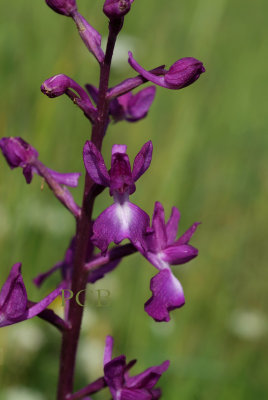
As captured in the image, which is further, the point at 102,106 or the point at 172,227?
the point at 172,227

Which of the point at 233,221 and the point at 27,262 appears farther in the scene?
the point at 233,221

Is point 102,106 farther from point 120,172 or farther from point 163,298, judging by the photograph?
Result: point 163,298

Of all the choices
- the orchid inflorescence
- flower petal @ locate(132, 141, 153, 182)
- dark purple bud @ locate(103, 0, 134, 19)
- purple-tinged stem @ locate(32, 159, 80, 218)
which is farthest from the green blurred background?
dark purple bud @ locate(103, 0, 134, 19)

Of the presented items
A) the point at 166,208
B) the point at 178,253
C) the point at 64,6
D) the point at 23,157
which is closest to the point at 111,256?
the point at 178,253

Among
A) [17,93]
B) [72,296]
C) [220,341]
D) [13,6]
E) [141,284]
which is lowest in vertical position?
[220,341]

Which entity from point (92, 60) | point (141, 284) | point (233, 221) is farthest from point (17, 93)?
point (233, 221)

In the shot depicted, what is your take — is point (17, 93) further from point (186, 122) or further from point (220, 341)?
point (220, 341)

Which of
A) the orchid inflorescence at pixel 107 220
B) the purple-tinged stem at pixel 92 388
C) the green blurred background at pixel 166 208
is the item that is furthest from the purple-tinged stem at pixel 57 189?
the green blurred background at pixel 166 208

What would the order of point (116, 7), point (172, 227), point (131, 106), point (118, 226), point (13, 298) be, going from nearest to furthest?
point (116, 7), point (118, 226), point (13, 298), point (172, 227), point (131, 106)

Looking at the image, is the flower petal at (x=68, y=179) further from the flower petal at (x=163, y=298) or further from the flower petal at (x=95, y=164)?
the flower petal at (x=163, y=298)
